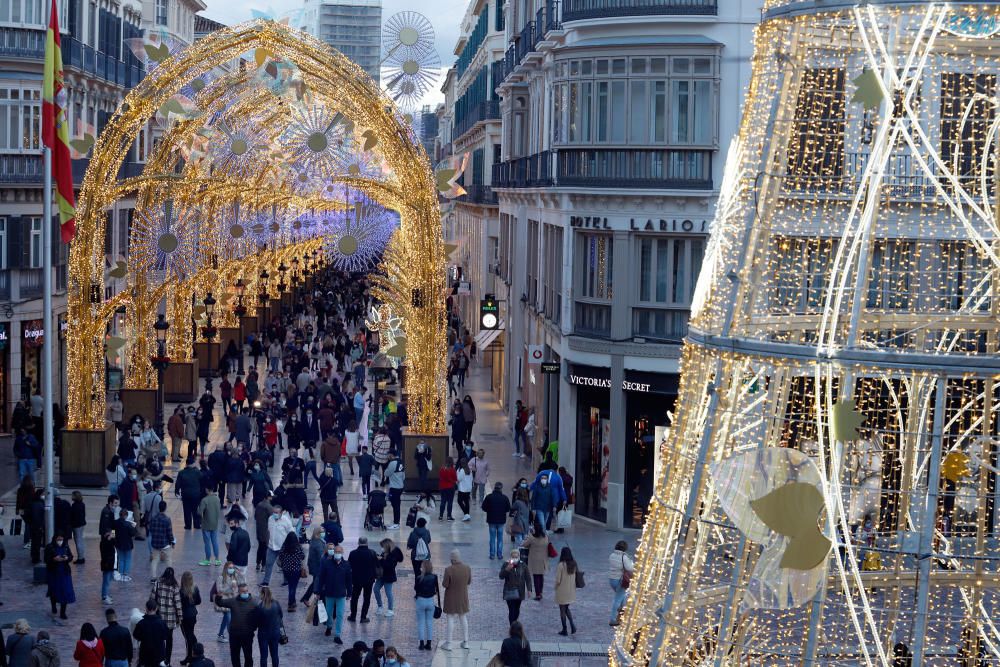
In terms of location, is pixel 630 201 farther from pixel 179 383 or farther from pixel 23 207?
pixel 179 383

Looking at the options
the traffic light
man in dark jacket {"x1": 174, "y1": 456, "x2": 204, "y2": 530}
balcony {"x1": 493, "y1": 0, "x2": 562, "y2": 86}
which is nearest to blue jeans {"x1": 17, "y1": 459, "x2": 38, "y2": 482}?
man in dark jacket {"x1": 174, "y1": 456, "x2": 204, "y2": 530}

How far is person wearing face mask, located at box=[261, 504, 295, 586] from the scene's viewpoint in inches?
891

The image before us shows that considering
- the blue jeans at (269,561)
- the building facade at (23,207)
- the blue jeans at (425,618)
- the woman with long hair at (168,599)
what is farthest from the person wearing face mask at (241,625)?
the building facade at (23,207)

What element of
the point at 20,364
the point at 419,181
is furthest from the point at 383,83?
the point at 20,364

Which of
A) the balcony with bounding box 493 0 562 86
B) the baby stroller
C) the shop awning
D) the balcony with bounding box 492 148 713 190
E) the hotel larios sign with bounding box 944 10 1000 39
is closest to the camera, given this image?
the hotel larios sign with bounding box 944 10 1000 39

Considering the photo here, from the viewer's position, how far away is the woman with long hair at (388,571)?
21.5 meters

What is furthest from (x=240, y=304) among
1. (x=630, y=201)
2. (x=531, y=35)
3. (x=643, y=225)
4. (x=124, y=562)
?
(x=124, y=562)

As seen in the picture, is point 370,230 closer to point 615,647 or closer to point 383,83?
point 383,83

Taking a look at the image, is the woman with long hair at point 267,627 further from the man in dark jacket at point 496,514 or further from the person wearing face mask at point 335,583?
the man in dark jacket at point 496,514

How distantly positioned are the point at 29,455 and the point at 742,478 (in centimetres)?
2329

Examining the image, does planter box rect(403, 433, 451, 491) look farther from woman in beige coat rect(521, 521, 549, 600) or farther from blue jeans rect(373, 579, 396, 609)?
blue jeans rect(373, 579, 396, 609)

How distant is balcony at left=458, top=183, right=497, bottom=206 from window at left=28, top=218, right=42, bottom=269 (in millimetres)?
19033

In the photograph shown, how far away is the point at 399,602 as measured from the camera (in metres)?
23.1

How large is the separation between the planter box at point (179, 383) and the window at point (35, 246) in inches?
225
